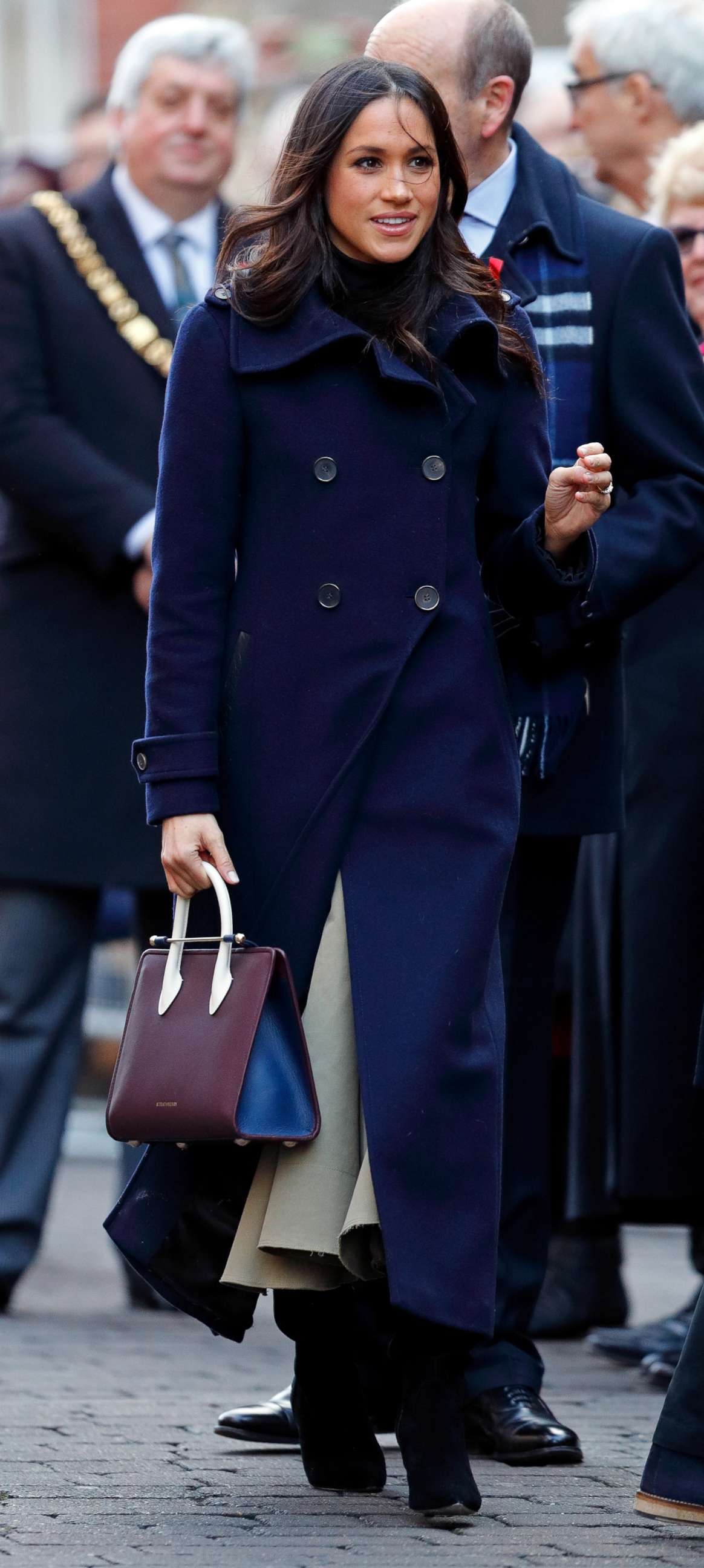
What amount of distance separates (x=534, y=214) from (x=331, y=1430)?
6.30 ft

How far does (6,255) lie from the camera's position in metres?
6.26

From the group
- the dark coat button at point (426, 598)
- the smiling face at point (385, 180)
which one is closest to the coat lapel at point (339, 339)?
the smiling face at point (385, 180)

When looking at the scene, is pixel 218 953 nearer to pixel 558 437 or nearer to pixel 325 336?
pixel 325 336

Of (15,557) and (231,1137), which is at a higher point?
(15,557)

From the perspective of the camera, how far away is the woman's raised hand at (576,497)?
149 inches

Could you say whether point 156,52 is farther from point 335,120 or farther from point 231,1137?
point 231,1137

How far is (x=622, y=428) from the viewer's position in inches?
184

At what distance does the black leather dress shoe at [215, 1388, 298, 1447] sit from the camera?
4484mm

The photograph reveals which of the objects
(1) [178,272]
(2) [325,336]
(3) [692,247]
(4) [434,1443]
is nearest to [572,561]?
(2) [325,336]

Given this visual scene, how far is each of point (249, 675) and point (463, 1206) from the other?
0.76 m

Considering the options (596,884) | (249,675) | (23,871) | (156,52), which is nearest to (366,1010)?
(249,675)

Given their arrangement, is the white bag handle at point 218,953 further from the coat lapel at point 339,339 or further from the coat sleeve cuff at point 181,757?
the coat lapel at point 339,339

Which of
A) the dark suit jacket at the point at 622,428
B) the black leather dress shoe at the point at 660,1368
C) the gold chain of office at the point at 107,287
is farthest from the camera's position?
the gold chain of office at the point at 107,287

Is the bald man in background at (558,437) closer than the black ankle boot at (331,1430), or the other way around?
the black ankle boot at (331,1430)
